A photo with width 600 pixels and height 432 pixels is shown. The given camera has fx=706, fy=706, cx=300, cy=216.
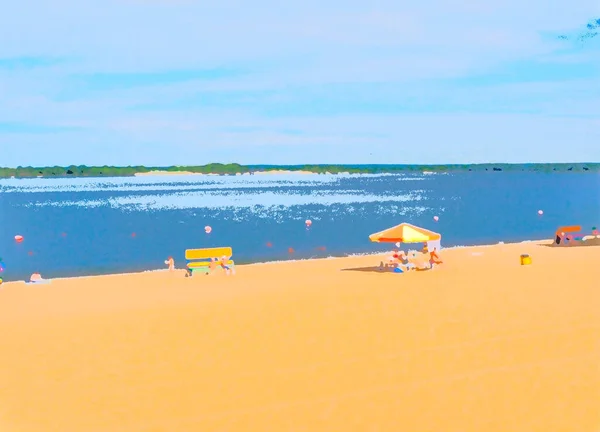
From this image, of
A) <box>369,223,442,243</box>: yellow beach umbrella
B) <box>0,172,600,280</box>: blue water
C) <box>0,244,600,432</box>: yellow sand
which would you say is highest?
<box>369,223,442,243</box>: yellow beach umbrella

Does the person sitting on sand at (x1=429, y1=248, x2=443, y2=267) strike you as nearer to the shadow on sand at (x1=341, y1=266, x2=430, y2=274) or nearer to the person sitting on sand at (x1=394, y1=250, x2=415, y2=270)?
the shadow on sand at (x1=341, y1=266, x2=430, y2=274)

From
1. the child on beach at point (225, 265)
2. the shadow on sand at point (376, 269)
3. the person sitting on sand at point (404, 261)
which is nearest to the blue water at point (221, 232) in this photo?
A: the child on beach at point (225, 265)

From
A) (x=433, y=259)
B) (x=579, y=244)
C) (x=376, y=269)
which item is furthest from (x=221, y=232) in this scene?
(x=433, y=259)

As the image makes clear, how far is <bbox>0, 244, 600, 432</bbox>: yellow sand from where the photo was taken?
835 cm

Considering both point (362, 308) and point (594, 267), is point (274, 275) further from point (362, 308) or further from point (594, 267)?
point (594, 267)

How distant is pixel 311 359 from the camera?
35.8 ft

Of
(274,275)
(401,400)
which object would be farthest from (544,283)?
(401,400)

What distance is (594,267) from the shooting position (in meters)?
21.8

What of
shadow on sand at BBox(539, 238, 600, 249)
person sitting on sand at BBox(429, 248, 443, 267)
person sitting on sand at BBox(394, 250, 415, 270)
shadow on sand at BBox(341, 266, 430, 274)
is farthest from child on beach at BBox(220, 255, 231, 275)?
shadow on sand at BBox(539, 238, 600, 249)

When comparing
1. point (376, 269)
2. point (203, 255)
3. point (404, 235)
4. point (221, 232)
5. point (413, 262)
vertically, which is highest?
point (404, 235)

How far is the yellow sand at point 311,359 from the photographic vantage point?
8352 millimetres

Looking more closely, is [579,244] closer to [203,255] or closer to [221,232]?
[203,255]

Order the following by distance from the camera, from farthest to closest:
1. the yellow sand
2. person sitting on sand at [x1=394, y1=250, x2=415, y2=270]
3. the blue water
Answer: the blue water → person sitting on sand at [x1=394, y1=250, x2=415, y2=270] → the yellow sand

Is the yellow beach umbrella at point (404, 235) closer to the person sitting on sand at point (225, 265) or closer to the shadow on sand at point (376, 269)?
the shadow on sand at point (376, 269)
